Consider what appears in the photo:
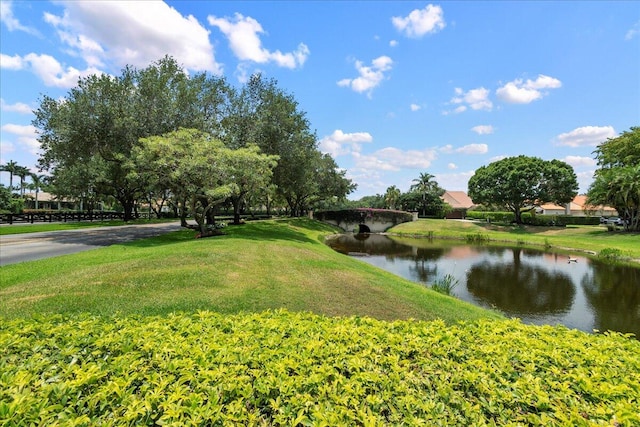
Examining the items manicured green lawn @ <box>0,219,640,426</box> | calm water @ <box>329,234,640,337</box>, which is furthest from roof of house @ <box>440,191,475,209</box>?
manicured green lawn @ <box>0,219,640,426</box>

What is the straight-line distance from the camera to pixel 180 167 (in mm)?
18984

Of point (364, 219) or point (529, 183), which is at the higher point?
point (529, 183)

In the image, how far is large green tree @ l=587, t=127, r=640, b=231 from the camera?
3728 centimetres

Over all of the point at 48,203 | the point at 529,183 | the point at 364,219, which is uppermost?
the point at 529,183

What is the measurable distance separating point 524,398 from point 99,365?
379cm

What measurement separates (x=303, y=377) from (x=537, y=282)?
2195 cm

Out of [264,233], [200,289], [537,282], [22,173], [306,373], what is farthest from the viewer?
[22,173]

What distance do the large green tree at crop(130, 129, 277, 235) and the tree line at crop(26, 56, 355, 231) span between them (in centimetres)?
6

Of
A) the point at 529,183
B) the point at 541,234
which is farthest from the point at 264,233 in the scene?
the point at 529,183

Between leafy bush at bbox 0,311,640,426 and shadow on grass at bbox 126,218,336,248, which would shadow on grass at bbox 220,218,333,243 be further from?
leafy bush at bbox 0,311,640,426

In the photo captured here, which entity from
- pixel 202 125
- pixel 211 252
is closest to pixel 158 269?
pixel 211 252

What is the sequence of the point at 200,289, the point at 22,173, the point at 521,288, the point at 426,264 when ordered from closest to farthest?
the point at 200,289
the point at 521,288
the point at 426,264
the point at 22,173

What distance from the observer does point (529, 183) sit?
50.0m

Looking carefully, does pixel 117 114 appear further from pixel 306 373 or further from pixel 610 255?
pixel 610 255
